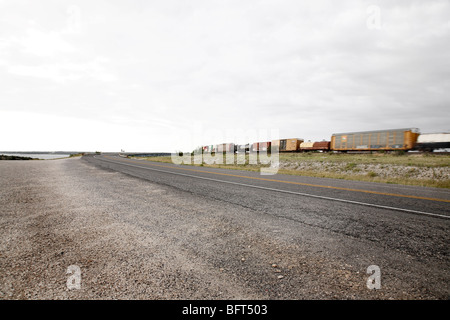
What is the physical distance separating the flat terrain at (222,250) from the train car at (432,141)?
105 ft

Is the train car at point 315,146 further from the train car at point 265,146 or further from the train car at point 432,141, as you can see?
the train car at point 432,141

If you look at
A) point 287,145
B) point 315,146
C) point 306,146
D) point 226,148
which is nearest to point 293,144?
point 287,145

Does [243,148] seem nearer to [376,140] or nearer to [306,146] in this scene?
[306,146]

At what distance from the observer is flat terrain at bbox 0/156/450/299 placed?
2.01 meters

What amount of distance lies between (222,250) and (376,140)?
119 feet

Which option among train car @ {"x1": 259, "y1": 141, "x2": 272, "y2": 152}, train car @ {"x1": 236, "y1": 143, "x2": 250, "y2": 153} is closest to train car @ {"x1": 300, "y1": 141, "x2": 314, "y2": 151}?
train car @ {"x1": 259, "y1": 141, "x2": 272, "y2": 152}

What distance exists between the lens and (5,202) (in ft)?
17.4

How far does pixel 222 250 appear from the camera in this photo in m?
2.83

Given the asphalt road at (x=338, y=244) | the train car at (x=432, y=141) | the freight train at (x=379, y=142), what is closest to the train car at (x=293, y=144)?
the freight train at (x=379, y=142)

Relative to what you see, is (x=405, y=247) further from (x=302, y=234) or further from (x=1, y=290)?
(x=1, y=290)

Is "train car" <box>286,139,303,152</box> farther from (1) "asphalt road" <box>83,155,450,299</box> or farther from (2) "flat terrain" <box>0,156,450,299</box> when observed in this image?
(2) "flat terrain" <box>0,156,450,299</box>

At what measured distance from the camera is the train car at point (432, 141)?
2692cm

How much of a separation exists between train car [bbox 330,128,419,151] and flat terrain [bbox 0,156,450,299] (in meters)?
30.1

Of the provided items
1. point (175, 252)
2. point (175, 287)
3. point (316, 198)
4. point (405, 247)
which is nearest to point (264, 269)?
point (175, 287)
